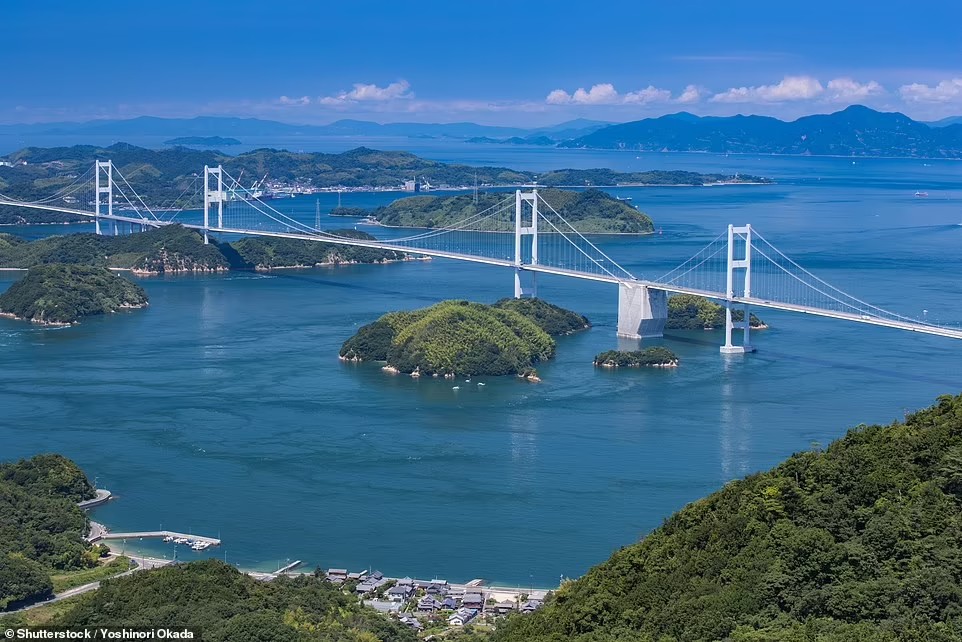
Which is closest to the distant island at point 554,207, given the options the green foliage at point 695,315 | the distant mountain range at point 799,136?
the green foliage at point 695,315

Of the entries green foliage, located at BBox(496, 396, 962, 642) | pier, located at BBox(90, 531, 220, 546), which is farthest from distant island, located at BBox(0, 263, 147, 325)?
green foliage, located at BBox(496, 396, 962, 642)

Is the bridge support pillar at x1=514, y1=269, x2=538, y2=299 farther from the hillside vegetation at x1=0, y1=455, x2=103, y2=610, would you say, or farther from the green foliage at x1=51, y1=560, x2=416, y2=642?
the green foliage at x1=51, y1=560, x2=416, y2=642

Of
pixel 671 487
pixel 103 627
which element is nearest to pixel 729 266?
pixel 671 487

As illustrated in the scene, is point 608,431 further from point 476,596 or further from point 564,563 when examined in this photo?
point 476,596

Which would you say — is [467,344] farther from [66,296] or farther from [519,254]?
[66,296]

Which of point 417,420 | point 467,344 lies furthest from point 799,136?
point 417,420

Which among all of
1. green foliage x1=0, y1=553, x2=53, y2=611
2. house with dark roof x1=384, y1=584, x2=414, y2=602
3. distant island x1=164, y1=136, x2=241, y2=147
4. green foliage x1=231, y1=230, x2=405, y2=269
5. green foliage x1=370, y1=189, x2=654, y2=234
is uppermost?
distant island x1=164, y1=136, x2=241, y2=147
